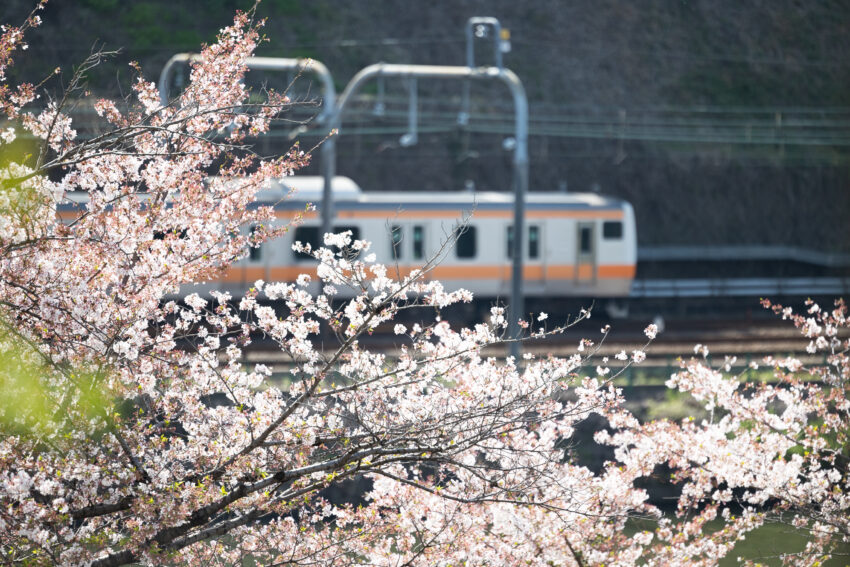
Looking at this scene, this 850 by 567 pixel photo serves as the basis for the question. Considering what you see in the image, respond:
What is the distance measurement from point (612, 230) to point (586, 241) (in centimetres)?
62

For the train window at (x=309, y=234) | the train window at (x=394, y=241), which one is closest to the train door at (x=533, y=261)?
the train window at (x=394, y=241)

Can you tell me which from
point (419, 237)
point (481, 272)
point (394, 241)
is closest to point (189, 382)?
point (394, 241)

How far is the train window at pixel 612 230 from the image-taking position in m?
20.3

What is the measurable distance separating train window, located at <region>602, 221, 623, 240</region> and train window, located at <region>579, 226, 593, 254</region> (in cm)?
30

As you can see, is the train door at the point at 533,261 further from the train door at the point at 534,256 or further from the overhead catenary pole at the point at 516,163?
the overhead catenary pole at the point at 516,163

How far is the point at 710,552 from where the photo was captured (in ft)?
26.4

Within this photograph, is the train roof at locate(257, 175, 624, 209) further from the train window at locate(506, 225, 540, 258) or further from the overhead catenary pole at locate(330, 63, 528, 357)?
the overhead catenary pole at locate(330, 63, 528, 357)

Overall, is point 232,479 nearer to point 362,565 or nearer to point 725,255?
point 362,565

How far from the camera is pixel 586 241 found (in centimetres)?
2028

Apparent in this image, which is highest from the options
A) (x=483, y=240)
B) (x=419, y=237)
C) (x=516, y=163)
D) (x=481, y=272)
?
(x=516, y=163)

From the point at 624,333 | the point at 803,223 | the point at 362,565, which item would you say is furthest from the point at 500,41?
the point at 803,223

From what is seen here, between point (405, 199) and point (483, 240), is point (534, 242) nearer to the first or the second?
point (483, 240)

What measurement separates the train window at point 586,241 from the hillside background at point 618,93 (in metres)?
12.2

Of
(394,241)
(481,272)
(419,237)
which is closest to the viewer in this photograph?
(394,241)
